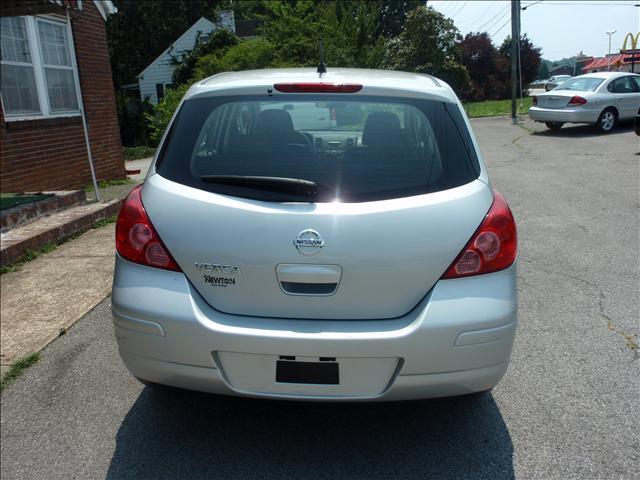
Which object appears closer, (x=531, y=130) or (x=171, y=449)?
(x=171, y=449)

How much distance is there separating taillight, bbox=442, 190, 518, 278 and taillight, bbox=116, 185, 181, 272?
49.2 inches

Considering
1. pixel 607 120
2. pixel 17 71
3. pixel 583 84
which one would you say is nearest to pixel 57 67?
pixel 17 71

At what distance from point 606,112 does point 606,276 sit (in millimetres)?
11961

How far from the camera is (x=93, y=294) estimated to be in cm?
508

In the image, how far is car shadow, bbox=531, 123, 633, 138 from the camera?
15.5m

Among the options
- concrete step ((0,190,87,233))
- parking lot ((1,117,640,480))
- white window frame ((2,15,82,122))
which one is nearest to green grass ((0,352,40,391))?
parking lot ((1,117,640,480))

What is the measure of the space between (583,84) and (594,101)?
0.89 meters

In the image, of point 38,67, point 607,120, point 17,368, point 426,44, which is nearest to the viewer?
point 17,368

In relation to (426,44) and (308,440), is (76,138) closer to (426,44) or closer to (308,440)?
(308,440)

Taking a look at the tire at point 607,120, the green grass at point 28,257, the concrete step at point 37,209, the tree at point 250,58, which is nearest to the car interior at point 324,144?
the green grass at point 28,257

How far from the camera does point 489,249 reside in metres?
2.57

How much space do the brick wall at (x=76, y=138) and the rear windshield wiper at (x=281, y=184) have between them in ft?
21.4

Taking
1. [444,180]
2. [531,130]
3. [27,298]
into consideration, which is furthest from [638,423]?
[531,130]

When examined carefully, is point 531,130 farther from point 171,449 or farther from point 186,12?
point 186,12
